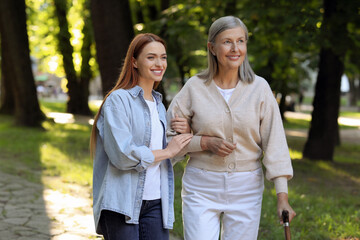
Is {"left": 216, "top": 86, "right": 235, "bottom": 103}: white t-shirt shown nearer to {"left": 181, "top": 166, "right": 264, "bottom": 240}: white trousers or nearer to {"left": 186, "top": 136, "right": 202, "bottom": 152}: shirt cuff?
{"left": 186, "top": 136, "right": 202, "bottom": 152}: shirt cuff

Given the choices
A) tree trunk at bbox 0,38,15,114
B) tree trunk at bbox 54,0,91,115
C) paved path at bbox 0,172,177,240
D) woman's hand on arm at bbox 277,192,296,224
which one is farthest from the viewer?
tree trunk at bbox 0,38,15,114

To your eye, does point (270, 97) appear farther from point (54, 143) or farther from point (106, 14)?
Result: point (54, 143)

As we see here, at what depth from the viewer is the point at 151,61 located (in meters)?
2.97

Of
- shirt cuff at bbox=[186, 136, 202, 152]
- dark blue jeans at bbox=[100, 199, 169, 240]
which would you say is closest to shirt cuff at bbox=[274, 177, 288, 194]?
shirt cuff at bbox=[186, 136, 202, 152]

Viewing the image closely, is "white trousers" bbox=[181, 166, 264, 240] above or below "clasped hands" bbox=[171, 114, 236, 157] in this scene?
below

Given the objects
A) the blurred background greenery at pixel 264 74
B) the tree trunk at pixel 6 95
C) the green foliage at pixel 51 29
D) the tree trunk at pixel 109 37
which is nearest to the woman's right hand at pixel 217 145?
the blurred background greenery at pixel 264 74

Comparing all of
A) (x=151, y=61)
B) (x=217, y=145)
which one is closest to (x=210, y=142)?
(x=217, y=145)

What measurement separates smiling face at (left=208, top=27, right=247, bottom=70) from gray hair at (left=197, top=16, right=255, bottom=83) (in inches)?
1.2

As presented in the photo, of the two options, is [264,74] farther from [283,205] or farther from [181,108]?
[283,205]

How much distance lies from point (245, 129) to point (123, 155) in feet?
2.59

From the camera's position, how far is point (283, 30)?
10.9 m

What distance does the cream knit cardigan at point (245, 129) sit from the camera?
3090 millimetres

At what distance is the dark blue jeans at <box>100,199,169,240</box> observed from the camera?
2.81 m

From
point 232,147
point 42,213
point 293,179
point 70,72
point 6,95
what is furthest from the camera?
point 70,72
